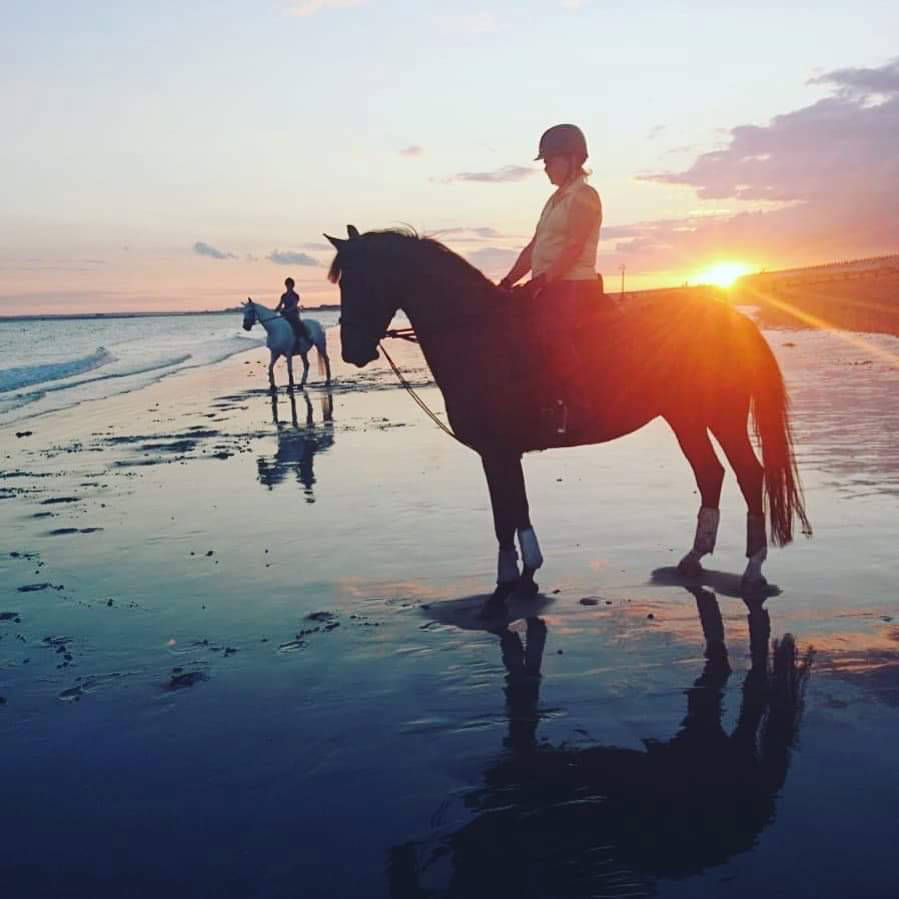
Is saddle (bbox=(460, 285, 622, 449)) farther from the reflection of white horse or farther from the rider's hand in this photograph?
the reflection of white horse

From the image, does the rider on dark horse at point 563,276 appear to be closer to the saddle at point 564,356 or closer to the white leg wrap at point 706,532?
the saddle at point 564,356

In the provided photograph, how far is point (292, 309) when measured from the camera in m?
25.5

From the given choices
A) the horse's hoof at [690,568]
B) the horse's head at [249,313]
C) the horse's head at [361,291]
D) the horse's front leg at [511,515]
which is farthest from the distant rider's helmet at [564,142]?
the horse's head at [249,313]

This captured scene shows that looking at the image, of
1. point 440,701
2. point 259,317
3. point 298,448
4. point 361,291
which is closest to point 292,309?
point 259,317

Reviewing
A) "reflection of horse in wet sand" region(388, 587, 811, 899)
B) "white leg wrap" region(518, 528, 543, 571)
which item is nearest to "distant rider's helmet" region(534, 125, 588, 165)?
"white leg wrap" region(518, 528, 543, 571)

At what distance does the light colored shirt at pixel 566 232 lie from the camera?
21.1 ft

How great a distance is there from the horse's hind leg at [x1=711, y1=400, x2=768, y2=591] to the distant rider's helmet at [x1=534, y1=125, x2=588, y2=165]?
2379mm

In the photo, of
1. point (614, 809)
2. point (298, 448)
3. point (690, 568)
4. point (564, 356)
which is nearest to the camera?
point (614, 809)

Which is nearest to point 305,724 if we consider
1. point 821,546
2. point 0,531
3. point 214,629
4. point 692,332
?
point 214,629

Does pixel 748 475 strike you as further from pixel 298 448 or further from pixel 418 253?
pixel 298 448

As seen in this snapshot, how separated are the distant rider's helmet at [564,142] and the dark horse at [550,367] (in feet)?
3.39

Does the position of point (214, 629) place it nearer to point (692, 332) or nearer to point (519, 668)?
point (519, 668)

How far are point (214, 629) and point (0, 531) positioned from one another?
479cm

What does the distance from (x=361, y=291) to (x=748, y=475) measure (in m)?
3.46
